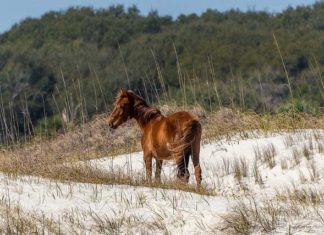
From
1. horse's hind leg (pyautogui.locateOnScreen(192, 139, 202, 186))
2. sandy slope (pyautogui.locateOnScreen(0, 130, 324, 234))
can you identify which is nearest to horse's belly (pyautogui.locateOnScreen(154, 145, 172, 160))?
horse's hind leg (pyautogui.locateOnScreen(192, 139, 202, 186))

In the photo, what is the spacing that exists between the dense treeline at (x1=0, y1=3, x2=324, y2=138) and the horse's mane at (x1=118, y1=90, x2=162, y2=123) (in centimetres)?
1037

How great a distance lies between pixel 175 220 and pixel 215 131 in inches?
254

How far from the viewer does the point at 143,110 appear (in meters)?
11.1

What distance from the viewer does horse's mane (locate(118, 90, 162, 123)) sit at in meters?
Answer: 11.0

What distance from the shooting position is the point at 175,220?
7430 mm

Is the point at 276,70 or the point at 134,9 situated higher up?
the point at 134,9

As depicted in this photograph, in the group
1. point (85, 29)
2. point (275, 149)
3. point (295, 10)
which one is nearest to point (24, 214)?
point (275, 149)

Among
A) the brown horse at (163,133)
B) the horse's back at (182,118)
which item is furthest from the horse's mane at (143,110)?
the horse's back at (182,118)

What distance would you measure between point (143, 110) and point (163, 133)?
770mm

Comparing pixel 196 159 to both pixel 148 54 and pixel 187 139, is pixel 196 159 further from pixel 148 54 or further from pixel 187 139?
pixel 148 54

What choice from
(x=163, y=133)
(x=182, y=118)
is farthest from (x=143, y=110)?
(x=182, y=118)

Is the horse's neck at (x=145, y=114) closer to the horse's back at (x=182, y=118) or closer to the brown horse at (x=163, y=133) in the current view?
the brown horse at (x=163, y=133)

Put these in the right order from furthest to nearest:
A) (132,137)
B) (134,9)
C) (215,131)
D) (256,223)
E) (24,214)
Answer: (134,9)
(132,137)
(215,131)
(24,214)
(256,223)

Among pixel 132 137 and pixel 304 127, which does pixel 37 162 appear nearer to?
pixel 304 127
